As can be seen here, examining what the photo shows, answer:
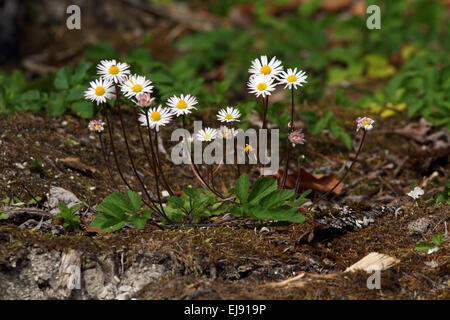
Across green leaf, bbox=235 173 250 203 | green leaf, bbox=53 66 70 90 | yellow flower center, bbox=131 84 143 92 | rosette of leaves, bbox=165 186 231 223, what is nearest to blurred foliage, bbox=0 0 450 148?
green leaf, bbox=53 66 70 90

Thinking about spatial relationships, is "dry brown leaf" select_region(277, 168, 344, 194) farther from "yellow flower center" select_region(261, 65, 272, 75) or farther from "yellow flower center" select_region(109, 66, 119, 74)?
"yellow flower center" select_region(109, 66, 119, 74)

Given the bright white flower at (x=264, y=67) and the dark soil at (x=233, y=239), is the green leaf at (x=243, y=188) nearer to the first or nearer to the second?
the dark soil at (x=233, y=239)

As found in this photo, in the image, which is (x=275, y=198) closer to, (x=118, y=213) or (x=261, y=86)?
(x=261, y=86)

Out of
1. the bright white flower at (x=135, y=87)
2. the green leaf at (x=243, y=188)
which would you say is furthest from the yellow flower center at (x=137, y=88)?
the green leaf at (x=243, y=188)

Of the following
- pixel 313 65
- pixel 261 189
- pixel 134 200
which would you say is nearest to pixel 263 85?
pixel 261 189

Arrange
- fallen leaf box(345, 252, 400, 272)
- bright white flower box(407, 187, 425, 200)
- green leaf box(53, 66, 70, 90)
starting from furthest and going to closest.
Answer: green leaf box(53, 66, 70, 90), bright white flower box(407, 187, 425, 200), fallen leaf box(345, 252, 400, 272)

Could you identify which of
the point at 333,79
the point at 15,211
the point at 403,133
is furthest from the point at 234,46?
the point at 15,211
